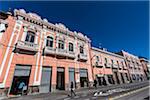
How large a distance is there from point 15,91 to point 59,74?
20.2ft

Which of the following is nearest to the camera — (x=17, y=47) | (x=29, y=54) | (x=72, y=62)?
(x=17, y=47)

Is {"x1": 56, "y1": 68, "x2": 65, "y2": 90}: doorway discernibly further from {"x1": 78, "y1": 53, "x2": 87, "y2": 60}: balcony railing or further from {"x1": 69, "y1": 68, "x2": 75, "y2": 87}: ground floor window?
{"x1": 78, "y1": 53, "x2": 87, "y2": 60}: balcony railing

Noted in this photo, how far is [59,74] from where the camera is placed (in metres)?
16.0

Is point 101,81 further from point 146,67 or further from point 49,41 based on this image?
point 146,67

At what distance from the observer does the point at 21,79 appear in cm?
1265

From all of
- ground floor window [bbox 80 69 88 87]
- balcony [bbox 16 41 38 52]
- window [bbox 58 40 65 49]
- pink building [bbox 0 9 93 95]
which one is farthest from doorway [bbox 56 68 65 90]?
balcony [bbox 16 41 38 52]

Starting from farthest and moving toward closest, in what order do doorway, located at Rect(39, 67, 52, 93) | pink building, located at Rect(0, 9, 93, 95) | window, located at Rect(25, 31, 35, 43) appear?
window, located at Rect(25, 31, 35, 43) < doorway, located at Rect(39, 67, 52, 93) < pink building, located at Rect(0, 9, 93, 95)

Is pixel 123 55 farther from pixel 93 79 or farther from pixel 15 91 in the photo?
pixel 15 91

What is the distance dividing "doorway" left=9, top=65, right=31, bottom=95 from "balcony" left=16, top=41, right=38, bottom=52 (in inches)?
84.4

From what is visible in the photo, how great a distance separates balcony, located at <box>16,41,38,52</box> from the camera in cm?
1180

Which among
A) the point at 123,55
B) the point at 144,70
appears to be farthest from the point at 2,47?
the point at 144,70

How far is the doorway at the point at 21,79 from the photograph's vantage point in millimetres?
11300

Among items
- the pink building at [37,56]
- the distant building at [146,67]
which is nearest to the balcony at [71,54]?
the pink building at [37,56]

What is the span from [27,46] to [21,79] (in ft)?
13.7
